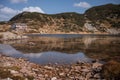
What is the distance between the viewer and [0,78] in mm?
16359

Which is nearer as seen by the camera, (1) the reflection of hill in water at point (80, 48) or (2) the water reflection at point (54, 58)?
(2) the water reflection at point (54, 58)

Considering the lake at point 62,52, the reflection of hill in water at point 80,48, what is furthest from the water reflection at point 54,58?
the reflection of hill in water at point 80,48

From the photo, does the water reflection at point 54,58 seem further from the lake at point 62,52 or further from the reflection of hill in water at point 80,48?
the reflection of hill in water at point 80,48

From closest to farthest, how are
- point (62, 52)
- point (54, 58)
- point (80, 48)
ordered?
1. point (54, 58)
2. point (62, 52)
3. point (80, 48)

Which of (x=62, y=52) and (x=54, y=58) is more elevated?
(x=54, y=58)

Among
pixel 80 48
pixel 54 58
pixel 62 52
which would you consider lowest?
pixel 80 48

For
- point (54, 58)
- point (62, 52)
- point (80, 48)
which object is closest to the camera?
point (54, 58)

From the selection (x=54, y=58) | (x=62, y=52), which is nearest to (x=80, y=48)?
(x=62, y=52)

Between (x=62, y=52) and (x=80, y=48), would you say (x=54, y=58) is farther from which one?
(x=80, y=48)

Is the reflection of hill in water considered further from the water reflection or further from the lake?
the water reflection

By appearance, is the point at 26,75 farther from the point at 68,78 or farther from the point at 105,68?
the point at 105,68

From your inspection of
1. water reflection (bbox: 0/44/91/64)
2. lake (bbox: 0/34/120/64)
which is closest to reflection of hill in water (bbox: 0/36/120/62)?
lake (bbox: 0/34/120/64)

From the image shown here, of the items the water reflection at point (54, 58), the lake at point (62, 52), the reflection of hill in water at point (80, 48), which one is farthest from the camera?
the reflection of hill in water at point (80, 48)

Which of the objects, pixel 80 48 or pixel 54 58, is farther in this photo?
pixel 80 48
